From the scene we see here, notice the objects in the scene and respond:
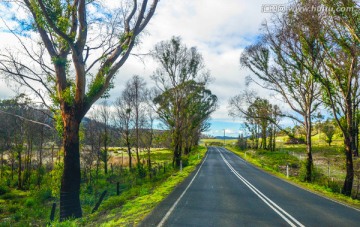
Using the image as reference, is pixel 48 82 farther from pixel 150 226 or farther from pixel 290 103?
pixel 290 103

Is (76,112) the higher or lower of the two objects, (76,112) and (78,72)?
the lower

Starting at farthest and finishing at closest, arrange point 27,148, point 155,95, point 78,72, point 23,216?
point 155,95 < point 27,148 < point 23,216 < point 78,72

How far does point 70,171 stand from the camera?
10273 mm

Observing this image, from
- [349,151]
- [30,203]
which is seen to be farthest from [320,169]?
[30,203]

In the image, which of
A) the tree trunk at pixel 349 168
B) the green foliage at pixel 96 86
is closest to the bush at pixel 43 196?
the green foliage at pixel 96 86

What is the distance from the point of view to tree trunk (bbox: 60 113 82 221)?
33.3 feet

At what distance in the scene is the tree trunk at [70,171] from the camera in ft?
33.3

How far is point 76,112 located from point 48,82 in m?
2.17

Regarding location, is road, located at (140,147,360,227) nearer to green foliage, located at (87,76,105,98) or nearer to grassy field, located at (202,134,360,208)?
grassy field, located at (202,134,360,208)

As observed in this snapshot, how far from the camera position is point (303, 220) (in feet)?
28.4

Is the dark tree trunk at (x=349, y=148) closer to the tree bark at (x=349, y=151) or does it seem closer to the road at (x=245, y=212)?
the tree bark at (x=349, y=151)

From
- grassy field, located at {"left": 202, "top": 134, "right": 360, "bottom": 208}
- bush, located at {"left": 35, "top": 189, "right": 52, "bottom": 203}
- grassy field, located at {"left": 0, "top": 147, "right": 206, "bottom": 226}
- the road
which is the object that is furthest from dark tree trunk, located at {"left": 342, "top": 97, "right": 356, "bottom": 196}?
bush, located at {"left": 35, "top": 189, "right": 52, "bottom": 203}

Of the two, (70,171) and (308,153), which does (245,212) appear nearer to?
(70,171)

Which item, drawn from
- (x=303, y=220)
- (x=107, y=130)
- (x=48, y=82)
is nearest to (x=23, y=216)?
(x=48, y=82)
